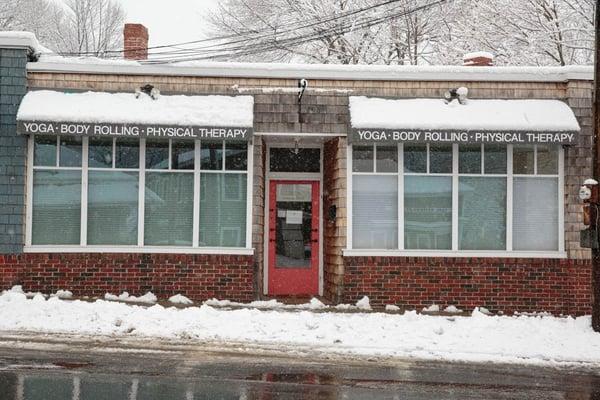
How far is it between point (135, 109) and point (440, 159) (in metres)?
5.68

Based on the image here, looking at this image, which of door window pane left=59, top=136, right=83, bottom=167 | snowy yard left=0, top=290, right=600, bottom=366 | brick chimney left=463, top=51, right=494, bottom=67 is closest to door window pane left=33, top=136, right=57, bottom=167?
door window pane left=59, top=136, right=83, bottom=167

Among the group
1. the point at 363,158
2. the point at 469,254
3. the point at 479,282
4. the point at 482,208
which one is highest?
the point at 363,158

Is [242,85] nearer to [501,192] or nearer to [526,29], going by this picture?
[501,192]

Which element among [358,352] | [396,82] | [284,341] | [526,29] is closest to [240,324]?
[284,341]

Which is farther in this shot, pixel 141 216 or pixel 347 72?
pixel 347 72

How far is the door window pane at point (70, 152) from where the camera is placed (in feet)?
43.9

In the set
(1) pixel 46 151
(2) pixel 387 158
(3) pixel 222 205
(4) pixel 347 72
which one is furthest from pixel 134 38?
(2) pixel 387 158

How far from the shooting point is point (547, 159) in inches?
544

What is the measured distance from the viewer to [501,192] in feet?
45.2

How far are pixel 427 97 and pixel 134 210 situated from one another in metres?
5.85

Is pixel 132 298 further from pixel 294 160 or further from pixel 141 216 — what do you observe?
pixel 294 160

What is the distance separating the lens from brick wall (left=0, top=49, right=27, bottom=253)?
514 inches

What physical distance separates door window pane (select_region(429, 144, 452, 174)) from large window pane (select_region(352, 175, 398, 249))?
2.51 ft

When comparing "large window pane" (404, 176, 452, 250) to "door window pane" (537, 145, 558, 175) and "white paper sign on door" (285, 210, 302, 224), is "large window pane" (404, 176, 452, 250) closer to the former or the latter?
"door window pane" (537, 145, 558, 175)
